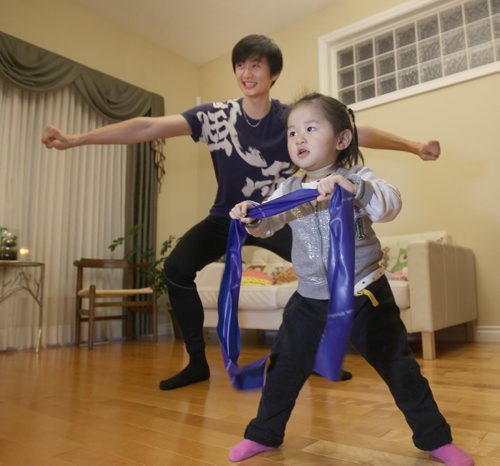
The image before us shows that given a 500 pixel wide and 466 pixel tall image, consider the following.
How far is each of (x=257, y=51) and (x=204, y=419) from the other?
136cm

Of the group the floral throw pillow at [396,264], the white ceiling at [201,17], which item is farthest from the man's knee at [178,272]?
the white ceiling at [201,17]

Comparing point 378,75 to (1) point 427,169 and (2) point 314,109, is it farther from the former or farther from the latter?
(2) point 314,109

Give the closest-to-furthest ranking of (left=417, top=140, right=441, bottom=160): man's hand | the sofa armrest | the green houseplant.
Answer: (left=417, top=140, right=441, bottom=160): man's hand
the sofa armrest
the green houseplant

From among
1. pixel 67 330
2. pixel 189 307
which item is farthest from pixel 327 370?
pixel 67 330

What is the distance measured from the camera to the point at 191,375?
190 cm

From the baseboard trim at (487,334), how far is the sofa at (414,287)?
0.05 meters

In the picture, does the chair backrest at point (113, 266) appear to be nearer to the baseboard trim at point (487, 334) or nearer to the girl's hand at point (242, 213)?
the baseboard trim at point (487, 334)

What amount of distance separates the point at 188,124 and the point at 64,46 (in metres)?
3.00

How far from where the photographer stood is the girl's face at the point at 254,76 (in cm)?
177

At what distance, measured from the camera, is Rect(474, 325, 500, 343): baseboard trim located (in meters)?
3.21

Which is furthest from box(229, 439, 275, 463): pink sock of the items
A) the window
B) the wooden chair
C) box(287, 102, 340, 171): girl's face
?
the window

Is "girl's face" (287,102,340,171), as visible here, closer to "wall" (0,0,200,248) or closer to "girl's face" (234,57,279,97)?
"girl's face" (234,57,279,97)

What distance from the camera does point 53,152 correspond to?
13.2ft

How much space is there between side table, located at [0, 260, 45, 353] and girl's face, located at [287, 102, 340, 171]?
9.42 feet
